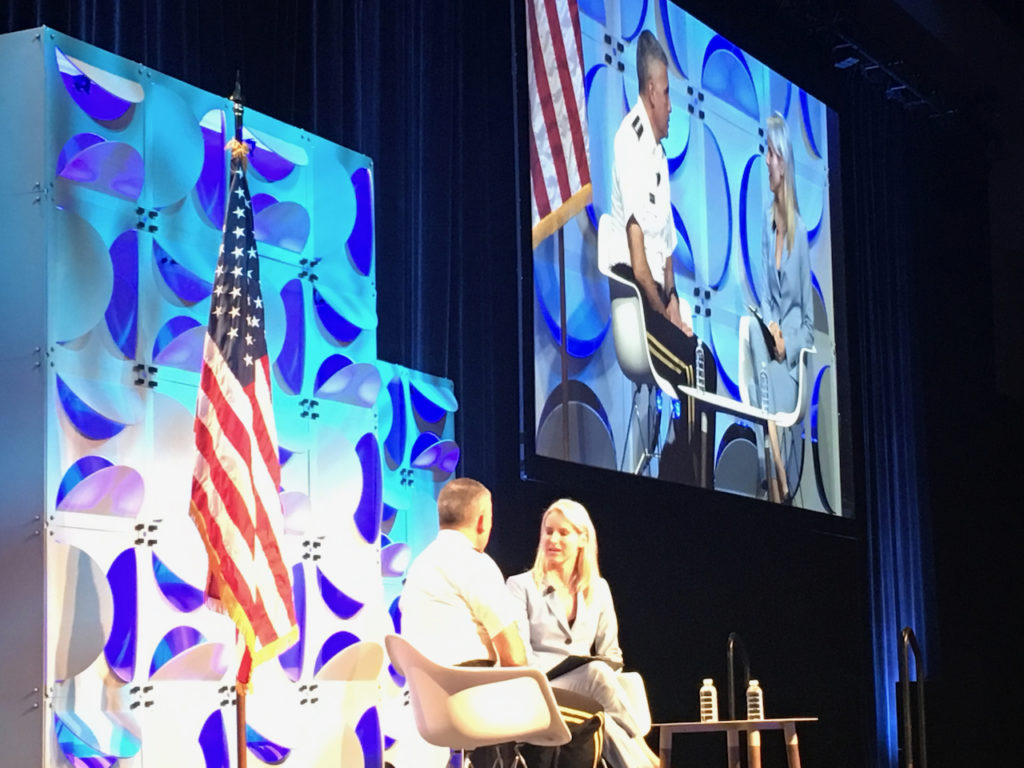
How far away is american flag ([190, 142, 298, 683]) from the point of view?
3656 mm

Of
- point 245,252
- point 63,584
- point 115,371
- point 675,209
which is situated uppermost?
point 675,209

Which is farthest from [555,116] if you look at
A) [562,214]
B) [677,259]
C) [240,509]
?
[240,509]

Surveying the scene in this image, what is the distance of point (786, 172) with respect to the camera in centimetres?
780

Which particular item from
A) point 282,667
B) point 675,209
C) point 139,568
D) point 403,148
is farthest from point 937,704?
point 139,568

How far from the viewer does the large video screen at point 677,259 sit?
19.0 feet

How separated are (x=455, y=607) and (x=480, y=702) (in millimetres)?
309

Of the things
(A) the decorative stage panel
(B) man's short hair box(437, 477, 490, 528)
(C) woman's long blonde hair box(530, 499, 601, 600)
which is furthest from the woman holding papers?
A: (A) the decorative stage panel

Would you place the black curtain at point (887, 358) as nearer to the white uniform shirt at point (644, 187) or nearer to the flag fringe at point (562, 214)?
the white uniform shirt at point (644, 187)

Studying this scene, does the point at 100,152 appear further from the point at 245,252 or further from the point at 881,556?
the point at 881,556

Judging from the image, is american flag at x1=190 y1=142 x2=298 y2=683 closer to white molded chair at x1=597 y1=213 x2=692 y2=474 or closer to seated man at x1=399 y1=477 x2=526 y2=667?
seated man at x1=399 y1=477 x2=526 y2=667

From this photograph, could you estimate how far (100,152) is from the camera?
3.61m

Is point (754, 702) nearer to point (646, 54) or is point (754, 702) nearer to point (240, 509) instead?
point (240, 509)

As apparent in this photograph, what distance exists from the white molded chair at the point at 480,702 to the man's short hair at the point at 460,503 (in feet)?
1.51

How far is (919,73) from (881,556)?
135 inches
